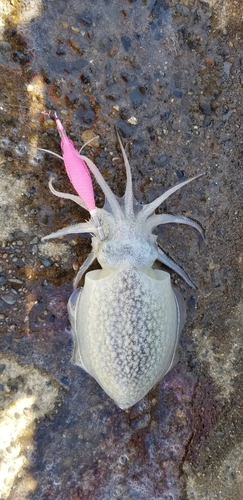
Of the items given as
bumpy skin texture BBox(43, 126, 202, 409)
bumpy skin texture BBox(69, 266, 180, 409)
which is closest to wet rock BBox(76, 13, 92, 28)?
bumpy skin texture BBox(43, 126, 202, 409)

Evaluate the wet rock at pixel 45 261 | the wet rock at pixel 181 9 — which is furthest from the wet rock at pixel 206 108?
the wet rock at pixel 45 261

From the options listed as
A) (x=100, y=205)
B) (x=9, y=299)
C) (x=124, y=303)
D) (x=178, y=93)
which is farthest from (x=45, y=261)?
(x=178, y=93)

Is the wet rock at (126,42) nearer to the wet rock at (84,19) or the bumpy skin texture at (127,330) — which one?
the wet rock at (84,19)

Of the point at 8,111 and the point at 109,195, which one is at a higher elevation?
the point at 8,111

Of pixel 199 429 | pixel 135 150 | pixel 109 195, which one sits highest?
pixel 135 150

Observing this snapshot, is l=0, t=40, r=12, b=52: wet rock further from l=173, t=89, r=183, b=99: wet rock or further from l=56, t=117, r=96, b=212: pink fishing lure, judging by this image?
l=173, t=89, r=183, b=99: wet rock

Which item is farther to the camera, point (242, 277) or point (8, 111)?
point (242, 277)

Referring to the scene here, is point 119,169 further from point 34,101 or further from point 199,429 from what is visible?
point 199,429

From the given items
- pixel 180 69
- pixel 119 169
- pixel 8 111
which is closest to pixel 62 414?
pixel 119 169

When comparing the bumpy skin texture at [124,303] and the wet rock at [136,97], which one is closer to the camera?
the bumpy skin texture at [124,303]
